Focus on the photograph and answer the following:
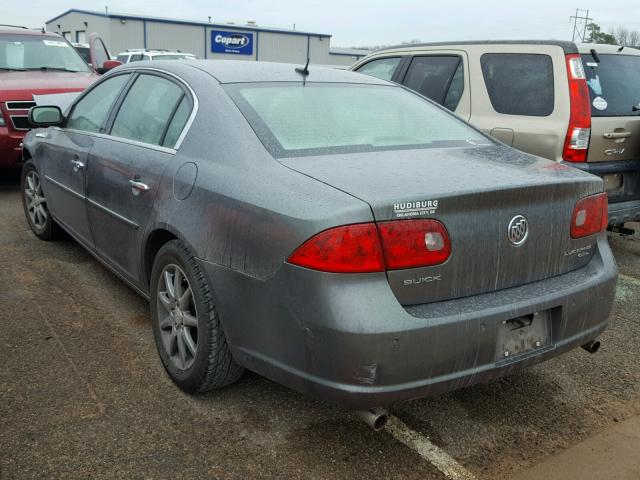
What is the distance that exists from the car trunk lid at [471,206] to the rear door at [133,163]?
3.01 feet

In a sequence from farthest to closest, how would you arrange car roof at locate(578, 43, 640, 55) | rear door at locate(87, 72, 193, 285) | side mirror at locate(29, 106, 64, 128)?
car roof at locate(578, 43, 640, 55), side mirror at locate(29, 106, 64, 128), rear door at locate(87, 72, 193, 285)

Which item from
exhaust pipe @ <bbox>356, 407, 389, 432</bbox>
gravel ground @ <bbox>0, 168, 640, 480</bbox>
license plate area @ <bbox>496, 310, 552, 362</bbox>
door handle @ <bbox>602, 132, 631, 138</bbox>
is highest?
door handle @ <bbox>602, 132, 631, 138</bbox>

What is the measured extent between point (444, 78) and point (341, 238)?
3.95 m

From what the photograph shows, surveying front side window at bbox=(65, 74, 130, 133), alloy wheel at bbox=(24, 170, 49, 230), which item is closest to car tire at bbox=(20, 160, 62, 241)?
alloy wheel at bbox=(24, 170, 49, 230)

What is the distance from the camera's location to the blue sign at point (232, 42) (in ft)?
145

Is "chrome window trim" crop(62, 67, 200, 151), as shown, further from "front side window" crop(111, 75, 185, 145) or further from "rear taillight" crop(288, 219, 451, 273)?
"rear taillight" crop(288, 219, 451, 273)

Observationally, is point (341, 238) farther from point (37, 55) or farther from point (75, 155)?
point (37, 55)

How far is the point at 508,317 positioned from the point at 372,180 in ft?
2.41

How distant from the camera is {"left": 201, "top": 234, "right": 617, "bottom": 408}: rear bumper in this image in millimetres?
2158

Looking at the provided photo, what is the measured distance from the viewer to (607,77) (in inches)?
196

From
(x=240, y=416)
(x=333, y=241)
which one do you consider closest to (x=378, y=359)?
(x=333, y=241)

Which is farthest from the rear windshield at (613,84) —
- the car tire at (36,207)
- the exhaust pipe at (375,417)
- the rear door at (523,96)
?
the car tire at (36,207)

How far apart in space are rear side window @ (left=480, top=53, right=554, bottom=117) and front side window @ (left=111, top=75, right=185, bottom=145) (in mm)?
2895

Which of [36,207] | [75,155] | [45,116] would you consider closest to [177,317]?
[75,155]
